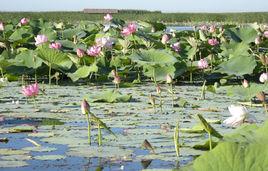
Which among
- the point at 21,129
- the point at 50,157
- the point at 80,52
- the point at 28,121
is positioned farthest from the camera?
the point at 80,52

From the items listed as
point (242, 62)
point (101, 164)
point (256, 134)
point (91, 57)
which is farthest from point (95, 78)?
point (256, 134)

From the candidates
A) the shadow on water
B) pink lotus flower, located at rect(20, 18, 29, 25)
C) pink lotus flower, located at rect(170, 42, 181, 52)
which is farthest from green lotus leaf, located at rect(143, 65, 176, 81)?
pink lotus flower, located at rect(20, 18, 29, 25)

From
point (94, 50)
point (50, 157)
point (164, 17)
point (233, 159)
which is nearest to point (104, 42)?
point (94, 50)

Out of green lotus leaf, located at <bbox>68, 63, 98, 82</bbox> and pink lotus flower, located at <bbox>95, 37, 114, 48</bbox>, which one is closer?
green lotus leaf, located at <bbox>68, 63, 98, 82</bbox>

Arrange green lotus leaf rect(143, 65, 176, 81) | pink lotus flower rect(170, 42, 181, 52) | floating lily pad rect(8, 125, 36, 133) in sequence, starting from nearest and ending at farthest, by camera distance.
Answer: floating lily pad rect(8, 125, 36, 133) → green lotus leaf rect(143, 65, 176, 81) → pink lotus flower rect(170, 42, 181, 52)

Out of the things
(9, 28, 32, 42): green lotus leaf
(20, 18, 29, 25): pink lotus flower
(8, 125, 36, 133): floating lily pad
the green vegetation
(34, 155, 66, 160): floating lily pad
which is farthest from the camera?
the green vegetation

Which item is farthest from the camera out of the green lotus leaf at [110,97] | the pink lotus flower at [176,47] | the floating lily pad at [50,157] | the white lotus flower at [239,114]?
the pink lotus flower at [176,47]

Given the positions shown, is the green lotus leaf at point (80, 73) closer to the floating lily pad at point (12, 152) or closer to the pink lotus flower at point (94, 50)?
the pink lotus flower at point (94, 50)

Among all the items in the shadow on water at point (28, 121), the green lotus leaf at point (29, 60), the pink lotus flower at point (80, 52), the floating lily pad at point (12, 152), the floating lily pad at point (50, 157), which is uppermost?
the pink lotus flower at point (80, 52)

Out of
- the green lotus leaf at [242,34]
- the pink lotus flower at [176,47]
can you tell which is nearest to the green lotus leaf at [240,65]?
the pink lotus flower at [176,47]

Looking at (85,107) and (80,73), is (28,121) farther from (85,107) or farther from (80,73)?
(80,73)

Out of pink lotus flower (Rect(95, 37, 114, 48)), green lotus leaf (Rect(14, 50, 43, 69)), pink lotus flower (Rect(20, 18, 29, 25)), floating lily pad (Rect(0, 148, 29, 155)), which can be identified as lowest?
floating lily pad (Rect(0, 148, 29, 155))

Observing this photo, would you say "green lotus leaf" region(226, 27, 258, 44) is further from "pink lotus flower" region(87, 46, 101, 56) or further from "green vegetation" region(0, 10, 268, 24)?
"green vegetation" region(0, 10, 268, 24)

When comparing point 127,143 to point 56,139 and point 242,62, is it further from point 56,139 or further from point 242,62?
point 242,62
